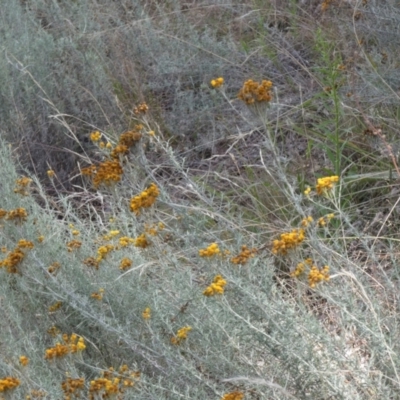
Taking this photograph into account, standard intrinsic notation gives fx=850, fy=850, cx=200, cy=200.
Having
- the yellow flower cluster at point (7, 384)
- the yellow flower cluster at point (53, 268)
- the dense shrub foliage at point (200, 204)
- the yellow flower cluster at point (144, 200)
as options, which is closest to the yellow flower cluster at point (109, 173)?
the dense shrub foliage at point (200, 204)

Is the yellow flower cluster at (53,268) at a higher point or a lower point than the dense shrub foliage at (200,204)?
higher

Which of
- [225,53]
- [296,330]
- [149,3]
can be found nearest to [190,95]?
[225,53]

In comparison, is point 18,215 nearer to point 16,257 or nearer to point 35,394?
point 16,257

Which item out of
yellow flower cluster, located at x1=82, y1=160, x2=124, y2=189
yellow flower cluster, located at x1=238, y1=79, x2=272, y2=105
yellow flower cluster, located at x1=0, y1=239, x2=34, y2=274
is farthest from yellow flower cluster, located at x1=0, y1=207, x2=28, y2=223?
yellow flower cluster, located at x1=238, y1=79, x2=272, y2=105

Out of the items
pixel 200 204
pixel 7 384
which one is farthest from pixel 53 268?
pixel 200 204

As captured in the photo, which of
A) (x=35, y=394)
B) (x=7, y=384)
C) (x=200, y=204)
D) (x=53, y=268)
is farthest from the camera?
(x=200, y=204)

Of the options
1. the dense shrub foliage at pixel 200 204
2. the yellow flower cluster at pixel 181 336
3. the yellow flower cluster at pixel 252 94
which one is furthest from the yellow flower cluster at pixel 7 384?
the yellow flower cluster at pixel 252 94

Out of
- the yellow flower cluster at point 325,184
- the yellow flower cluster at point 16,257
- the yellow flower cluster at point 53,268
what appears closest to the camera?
the yellow flower cluster at point 325,184

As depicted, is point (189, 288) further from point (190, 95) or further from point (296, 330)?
point (190, 95)

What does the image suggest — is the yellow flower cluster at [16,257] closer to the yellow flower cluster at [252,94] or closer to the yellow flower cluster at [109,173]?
the yellow flower cluster at [109,173]

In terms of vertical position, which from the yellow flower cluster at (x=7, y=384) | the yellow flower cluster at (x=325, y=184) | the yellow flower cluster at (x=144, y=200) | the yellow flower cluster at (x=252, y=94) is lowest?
the yellow flower cluster at (x=7, y=384)

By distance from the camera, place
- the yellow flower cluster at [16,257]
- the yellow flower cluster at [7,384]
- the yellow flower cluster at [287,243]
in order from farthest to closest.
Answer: the yellow flower cluster at [16,257] → the yellow flower cluster at [287,243] → the yellow flower cluster at [7,384]

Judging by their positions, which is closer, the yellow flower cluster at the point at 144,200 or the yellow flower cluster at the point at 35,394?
the yellow flower cluster at the point at 35,394

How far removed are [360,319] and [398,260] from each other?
2.99 ft
